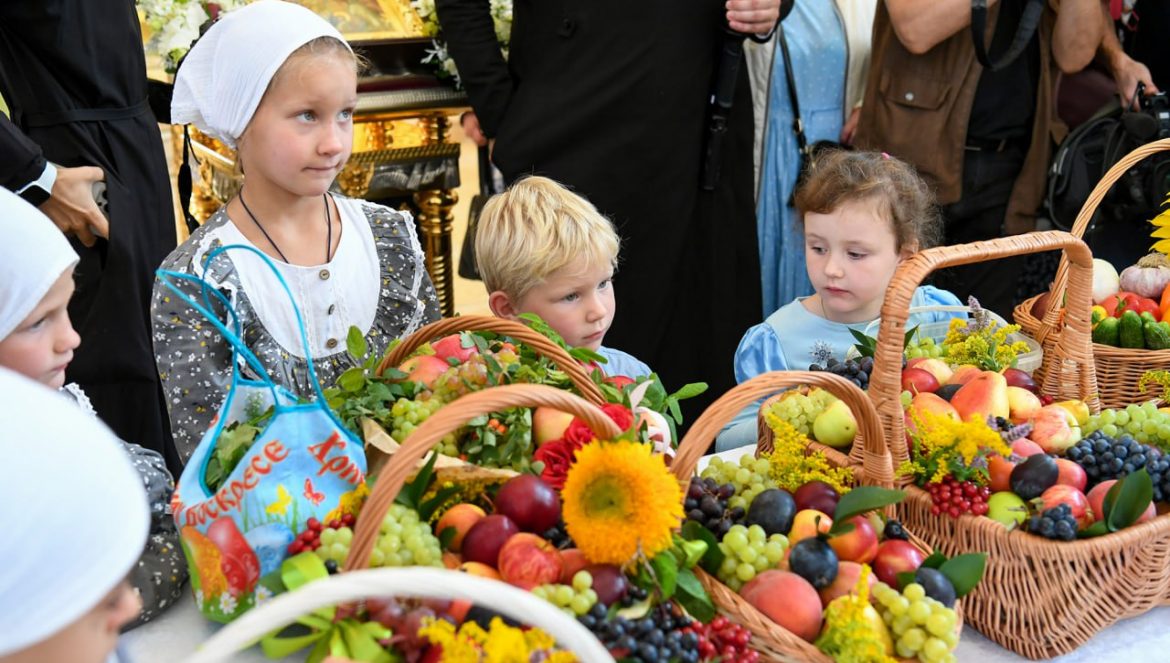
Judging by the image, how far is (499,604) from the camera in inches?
38.8

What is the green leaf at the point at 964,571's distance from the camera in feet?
4.64

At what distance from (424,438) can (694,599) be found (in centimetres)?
39

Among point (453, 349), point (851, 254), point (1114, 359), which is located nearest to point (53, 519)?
point (453, 349)

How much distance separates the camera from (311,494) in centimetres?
142

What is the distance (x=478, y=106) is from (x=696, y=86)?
2.05ft

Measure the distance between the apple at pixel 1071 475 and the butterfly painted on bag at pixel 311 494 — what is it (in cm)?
104

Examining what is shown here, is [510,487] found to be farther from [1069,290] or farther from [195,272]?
[1069,290]

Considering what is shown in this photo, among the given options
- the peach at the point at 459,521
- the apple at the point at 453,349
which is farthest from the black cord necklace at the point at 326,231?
the peach at the point at 459,521

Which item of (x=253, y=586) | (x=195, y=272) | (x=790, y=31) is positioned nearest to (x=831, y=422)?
(x=253, y=586)

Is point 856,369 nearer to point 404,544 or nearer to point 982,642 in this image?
point 982,642

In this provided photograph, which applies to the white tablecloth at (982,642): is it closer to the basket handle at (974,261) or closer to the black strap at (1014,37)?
the basket handle at (974,261)

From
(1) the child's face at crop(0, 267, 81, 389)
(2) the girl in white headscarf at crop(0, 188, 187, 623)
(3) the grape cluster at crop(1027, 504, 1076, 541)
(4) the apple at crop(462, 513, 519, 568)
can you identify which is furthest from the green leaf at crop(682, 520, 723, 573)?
(1) the child's face at crop(0, 267, 81, 389)

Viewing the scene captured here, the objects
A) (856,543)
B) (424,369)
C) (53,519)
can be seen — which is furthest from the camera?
(424,369)

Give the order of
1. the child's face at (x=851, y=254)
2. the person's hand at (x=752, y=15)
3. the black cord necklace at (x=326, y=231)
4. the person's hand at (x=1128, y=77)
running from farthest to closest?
the person's hand at (x=1128, y=77)
the person's hand at (x=752, y=15)
the child's face at (x=851, y=254)
the black cord necklace at (x=326, y=231)
